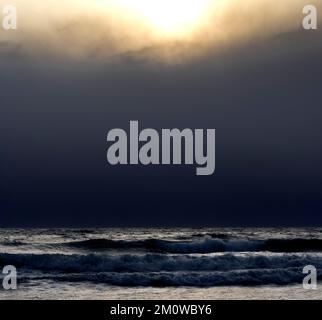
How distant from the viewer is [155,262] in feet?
96.7

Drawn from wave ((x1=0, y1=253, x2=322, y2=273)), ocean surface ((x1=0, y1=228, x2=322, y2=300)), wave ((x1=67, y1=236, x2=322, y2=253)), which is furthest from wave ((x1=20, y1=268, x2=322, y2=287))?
wave ((x1=67, y1=236, x2=322, y2=253))

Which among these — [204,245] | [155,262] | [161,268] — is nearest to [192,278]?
[161,268]

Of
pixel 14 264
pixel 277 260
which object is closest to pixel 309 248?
pixel 277 260

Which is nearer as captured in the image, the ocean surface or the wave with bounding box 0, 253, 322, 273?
the ocean surface

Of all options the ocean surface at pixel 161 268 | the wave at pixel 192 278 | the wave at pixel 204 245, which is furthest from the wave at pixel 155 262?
the wave at pixel 204 245

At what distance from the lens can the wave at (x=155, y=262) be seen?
28344 mm

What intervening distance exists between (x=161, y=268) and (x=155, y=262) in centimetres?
59

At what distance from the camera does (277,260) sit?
29.5m

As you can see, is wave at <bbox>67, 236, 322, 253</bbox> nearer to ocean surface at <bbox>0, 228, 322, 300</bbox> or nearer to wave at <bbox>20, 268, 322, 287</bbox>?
ocean surface at <bbox>0, 228, 322, 300</bbox>

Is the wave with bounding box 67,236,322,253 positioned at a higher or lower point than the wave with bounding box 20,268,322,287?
lower

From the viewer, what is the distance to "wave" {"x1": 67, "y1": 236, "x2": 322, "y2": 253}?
3806 centimetres

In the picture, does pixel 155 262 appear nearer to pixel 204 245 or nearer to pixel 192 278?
pixel 192 278

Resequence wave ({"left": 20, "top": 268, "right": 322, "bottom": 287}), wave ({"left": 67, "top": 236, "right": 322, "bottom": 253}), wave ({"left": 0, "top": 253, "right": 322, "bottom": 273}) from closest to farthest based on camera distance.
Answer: wave ({"left": 20, "top": 268, "right": 322, "bottom": 287})
wave ({"left": 0, "top": 253, "right": 322, "bottom": 273})
wave ({"left": 67, "top": 236, "right": 322, "bottom": 253})
